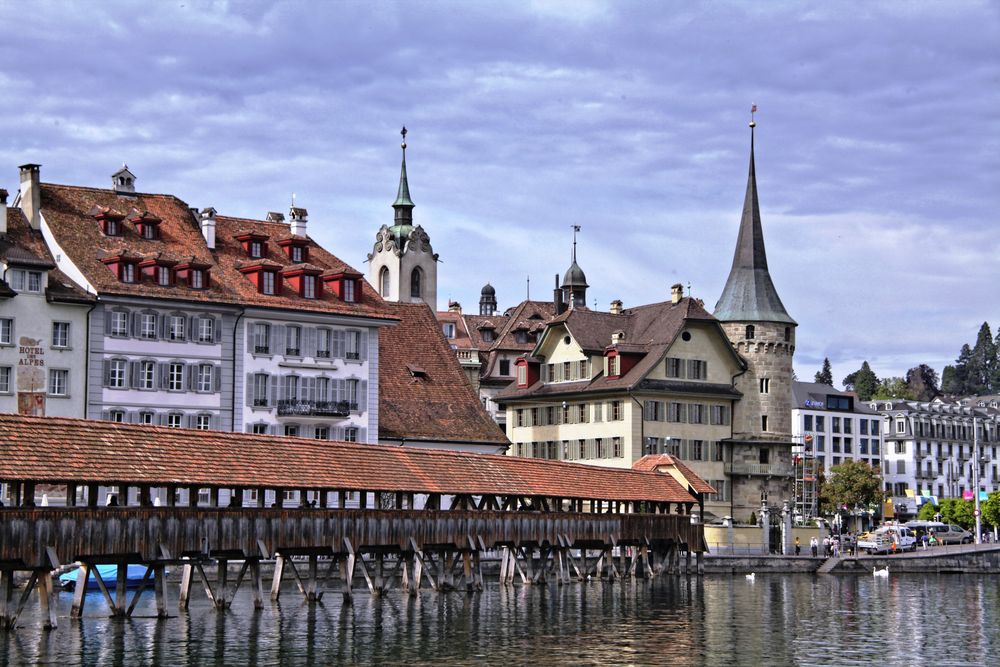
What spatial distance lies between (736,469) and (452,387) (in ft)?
58.0

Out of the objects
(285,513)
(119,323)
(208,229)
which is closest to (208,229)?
(208,229)

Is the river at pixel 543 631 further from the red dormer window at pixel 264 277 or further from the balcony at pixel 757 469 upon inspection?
the balcony at pixel 757 469

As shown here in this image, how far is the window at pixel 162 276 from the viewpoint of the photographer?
66.5m

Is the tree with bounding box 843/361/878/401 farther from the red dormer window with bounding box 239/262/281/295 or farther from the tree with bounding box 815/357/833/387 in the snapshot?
the red dormer window with bounding box 239/262/281/295

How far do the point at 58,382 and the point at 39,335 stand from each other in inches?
79.0

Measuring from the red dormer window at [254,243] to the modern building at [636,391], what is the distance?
70.6ft

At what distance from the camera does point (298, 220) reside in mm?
75250

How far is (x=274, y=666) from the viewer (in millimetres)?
37250

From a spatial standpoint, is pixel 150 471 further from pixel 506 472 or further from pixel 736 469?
pixel 736 469

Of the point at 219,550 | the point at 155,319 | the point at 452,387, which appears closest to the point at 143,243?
the point at 155,319

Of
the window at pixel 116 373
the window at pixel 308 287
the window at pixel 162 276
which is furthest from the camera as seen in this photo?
the window at pixel 308 287

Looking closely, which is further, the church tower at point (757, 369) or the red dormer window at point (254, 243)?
the church tower at point (757, 369)

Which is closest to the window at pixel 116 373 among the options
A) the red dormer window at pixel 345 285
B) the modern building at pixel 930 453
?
the red dormer window at pixel 345 285

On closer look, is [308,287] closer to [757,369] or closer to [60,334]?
[60,334]
